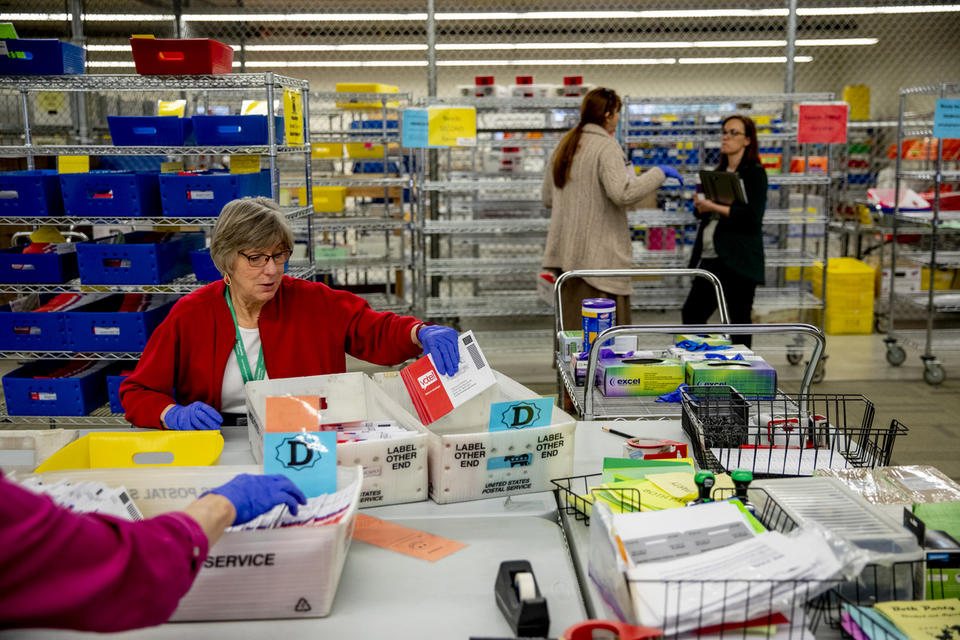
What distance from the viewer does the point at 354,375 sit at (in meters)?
2.31

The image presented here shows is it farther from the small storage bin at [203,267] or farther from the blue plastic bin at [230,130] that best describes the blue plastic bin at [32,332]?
the blue plastic bin at [230,130]

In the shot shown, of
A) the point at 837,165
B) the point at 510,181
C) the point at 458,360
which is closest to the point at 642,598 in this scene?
the point at 458,360

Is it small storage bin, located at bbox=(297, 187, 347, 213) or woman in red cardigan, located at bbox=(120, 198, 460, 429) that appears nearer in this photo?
woman in red cardigan, located at bbox=(120, 198, 460, 429)

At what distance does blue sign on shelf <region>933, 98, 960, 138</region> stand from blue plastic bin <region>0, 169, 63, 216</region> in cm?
528

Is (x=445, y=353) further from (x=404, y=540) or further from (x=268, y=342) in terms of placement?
(x=268, y=342)

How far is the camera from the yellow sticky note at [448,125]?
5514 mm

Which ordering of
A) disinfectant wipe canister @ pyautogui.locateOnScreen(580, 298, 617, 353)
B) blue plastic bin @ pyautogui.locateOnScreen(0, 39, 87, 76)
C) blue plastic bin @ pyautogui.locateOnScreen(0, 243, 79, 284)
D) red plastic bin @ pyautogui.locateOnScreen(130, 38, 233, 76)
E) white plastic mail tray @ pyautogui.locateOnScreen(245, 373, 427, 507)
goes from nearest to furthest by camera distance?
1. white plastic mail tray @ pyautogui.locateOnScreen(245, 373, 427, 507)
2. disinfectant wipe canister @ pyautogui.locateOnScreen(580, 298, 617, 353)
3. red plastic bin @ pyautogui.locateOnScreen(130, 38, 233, 76)
4. blue plastic bin @ pyautogui.locateOnScreen(0, 39, 87, 76)
5. blue plastic bin @ pyautogui.locateOnScreen(0, 243, 79, 284)

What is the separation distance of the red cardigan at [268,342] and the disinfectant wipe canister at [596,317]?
567 mm

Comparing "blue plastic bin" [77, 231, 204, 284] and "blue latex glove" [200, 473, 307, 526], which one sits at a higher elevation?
"blue plastic bin" [77, 231, 204, 284]

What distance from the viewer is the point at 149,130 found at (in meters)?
4.24

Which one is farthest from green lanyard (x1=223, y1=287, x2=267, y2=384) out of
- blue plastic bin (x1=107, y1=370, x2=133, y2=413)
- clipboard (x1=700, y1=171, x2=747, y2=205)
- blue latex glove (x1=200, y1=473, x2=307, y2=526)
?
clipboard (x1=700, y1=171, x2=747, y2=205)

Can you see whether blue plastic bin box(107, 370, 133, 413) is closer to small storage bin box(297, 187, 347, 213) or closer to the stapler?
small storage bin box(297, 187, 347, 213)

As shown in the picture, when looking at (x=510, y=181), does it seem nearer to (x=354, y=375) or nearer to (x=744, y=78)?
(x=354, y=375)

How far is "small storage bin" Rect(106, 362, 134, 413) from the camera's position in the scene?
4.28 metres
